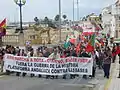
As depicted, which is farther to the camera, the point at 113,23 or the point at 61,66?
the point at 113,23

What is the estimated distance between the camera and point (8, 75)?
2178 cm

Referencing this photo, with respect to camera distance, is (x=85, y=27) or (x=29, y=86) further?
(x=85, y=27)

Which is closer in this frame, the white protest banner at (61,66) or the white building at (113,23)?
the white protest banner at (61,66)

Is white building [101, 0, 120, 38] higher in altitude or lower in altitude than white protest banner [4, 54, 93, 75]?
higher

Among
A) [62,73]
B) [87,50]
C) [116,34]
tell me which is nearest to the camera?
[62,73]

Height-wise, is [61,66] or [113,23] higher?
[113,23]

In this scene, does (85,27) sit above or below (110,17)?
below

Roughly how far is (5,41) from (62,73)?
42.3 meters

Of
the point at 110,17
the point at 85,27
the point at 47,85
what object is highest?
the point at 110,17

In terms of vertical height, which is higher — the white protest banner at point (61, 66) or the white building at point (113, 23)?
the white building at point (113, 23)

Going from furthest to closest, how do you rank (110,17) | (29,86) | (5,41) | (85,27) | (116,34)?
(110,17)
(116,34)
(5,41)
(85,27)
(29,86)

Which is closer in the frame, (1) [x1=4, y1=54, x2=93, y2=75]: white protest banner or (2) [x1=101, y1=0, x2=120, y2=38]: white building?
(1) [x1=4, y1=54, x2=93, y2=75]: white protest banner

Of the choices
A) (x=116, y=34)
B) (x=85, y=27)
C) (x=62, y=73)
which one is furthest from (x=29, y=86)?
(x=116, y=34)

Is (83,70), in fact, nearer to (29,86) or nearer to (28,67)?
(28,67)
